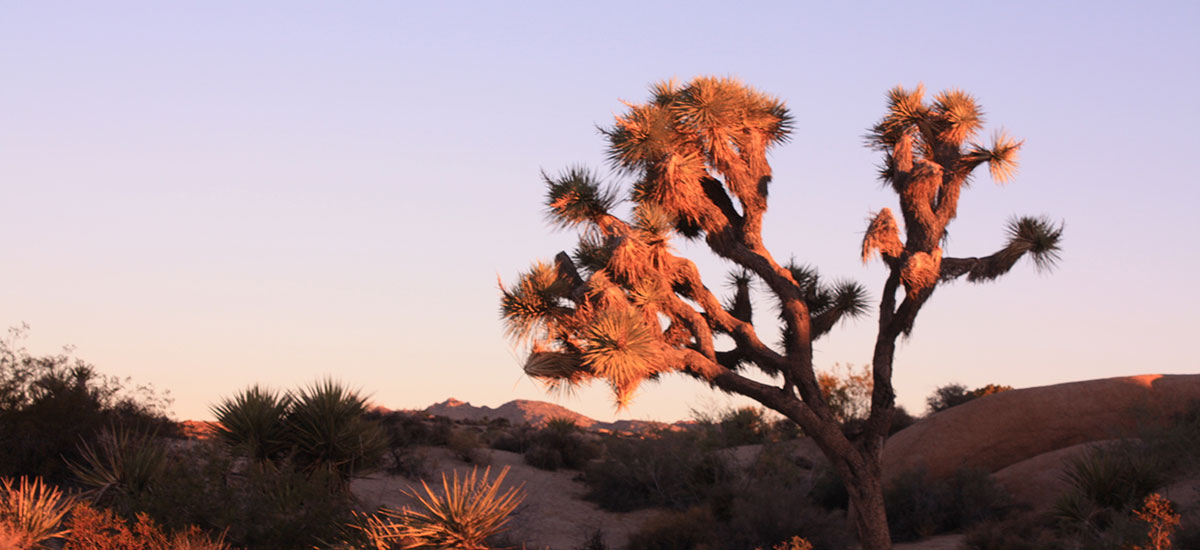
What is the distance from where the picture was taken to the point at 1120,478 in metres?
A: 13.2

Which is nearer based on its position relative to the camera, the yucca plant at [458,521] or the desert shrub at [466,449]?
the yucca plant at [458,521]

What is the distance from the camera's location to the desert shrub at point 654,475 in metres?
19.5

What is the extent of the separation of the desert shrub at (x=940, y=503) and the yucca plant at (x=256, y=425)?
1027cm

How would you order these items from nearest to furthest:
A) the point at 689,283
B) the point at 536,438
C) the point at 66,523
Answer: the point at 66,523 < the point at 689,283 < the point at 536,438

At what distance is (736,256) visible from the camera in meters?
13.9

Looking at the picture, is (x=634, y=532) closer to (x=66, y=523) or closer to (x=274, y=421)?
(x=274, y=421)

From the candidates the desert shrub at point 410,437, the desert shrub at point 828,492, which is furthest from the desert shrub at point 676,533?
the desert shrub at point 410,437

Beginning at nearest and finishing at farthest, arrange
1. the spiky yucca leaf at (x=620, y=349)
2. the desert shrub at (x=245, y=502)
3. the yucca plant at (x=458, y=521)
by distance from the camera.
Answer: the yucca plant at (x=458, y=521) → the desert shrub at (x=245, y=502) → the spiky yucca leaf at (x=620, y=349)

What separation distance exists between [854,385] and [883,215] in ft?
47.5

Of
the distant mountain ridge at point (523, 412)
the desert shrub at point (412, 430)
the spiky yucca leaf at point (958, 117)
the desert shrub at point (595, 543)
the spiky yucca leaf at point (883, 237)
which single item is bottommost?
the desert shrub at point (595, 543)

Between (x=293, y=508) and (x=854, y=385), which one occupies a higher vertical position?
(x=854, y=385)

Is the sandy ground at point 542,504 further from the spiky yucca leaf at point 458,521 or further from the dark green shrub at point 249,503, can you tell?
the spiky yucca leaf at point 458,521

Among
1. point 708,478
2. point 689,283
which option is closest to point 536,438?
point 708,478

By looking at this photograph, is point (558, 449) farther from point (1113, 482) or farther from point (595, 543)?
point (1113, 482)
